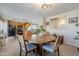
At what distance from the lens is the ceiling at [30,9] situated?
1.69m

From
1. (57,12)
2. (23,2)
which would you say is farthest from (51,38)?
(23,2)

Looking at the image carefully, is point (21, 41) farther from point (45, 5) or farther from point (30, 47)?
point (45, 5)

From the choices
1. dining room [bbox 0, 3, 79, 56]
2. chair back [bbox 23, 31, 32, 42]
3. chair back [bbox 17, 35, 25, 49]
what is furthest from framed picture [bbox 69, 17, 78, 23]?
chair back [bbox 17, 35, 25, 49]

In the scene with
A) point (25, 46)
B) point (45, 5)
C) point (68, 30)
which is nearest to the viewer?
point (45, 5)

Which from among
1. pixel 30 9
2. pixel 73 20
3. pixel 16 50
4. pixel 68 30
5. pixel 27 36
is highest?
pixel 30 9

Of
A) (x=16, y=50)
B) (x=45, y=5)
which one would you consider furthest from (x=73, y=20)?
(x=16, y=50)

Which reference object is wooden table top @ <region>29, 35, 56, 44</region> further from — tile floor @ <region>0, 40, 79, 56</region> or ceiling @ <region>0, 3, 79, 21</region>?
ceiling @ <region>0, 3, 79, 21</region>

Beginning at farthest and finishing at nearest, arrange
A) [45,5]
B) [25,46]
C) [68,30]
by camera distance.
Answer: [25,46]
[68,30]
[45,5]

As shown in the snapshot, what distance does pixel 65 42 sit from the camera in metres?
1.84

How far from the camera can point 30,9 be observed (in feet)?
5.76

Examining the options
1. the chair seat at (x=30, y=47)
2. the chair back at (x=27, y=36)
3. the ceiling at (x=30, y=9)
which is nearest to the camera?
the ceiling at (x=30, y=9)

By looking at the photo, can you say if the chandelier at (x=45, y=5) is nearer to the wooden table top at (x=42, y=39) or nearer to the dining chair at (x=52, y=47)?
the wooden table top at (x=42, y=39)

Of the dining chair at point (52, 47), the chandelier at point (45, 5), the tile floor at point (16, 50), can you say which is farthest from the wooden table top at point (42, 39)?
the chandelier at point (45, 5)

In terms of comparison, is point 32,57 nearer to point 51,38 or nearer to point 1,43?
point 51,38
